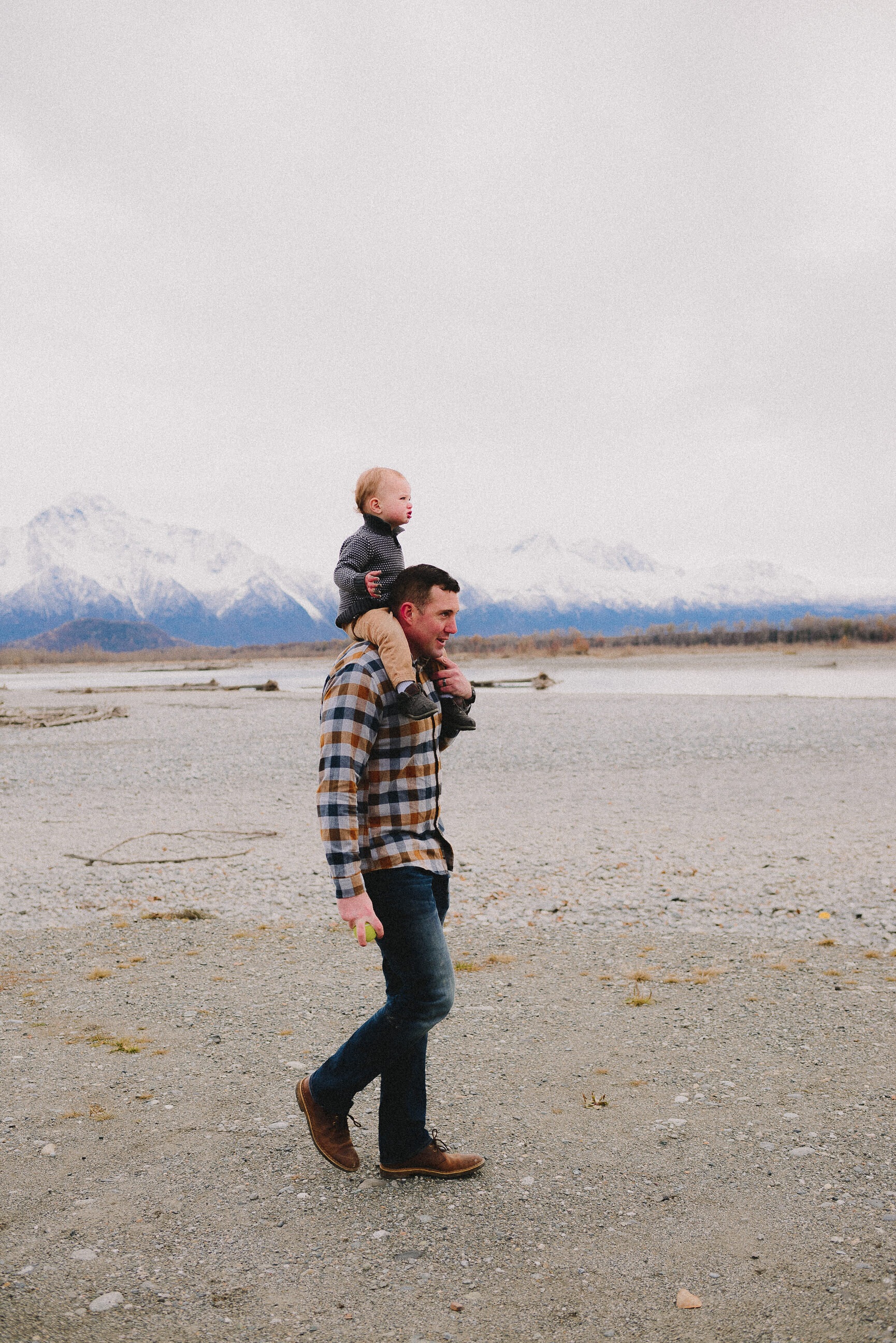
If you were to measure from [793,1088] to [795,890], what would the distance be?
14.1 ft

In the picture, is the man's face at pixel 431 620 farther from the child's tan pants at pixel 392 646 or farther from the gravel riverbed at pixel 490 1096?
the gravel riverbed at pixel 490 1096

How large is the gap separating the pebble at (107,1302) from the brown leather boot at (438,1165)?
45.3 inches

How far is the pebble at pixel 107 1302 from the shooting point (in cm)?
290

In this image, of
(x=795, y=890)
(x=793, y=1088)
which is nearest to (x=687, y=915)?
(x=795, y=890)

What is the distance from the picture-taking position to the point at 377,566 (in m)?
3.61

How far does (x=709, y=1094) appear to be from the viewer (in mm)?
4445

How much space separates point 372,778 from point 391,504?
1083 mm

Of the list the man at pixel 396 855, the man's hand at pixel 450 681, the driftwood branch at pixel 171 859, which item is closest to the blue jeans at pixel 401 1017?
the man at pixel 396 855

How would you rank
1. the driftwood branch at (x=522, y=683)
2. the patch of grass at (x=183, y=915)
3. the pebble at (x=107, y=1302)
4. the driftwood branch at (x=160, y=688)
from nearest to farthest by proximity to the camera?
the pebble at (x=107, y=1302) → the patch of grass at (x=183, y=915) → the driftwood branch at (x=522, y=683) → the driftwood branch at (x=160, y=688)

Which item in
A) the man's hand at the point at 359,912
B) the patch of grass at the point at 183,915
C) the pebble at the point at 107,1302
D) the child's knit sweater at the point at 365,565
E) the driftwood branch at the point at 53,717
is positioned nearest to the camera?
the pebble at the point at 107,1302

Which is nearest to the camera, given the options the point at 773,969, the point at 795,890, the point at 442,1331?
the point at 442,1331

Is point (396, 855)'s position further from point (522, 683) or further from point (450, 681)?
point (522, 683)

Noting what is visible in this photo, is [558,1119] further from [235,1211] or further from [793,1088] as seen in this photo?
[235,1211]

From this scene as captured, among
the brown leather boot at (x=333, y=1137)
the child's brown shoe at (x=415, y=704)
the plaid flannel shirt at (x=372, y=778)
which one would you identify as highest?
the child's brown shoe at (x=415, y=704)
